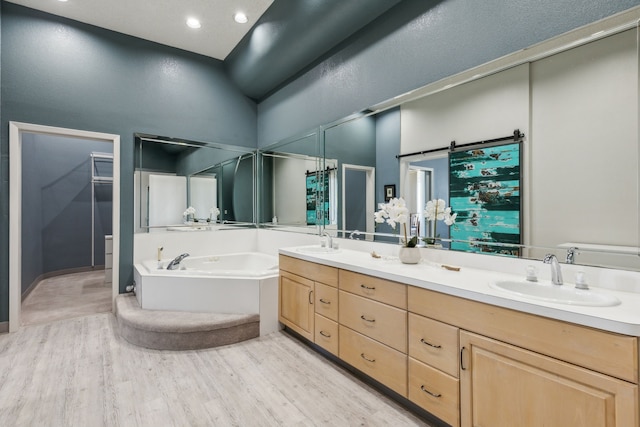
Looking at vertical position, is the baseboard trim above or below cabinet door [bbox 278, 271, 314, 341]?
below

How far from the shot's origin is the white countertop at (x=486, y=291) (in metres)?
1.04

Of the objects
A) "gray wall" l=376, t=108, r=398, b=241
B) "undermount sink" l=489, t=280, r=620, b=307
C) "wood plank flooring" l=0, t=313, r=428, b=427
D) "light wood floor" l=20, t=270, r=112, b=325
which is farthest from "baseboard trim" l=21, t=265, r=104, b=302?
"undermount sink" l=489, t=280, r=620, b=307

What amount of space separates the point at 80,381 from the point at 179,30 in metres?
3.61

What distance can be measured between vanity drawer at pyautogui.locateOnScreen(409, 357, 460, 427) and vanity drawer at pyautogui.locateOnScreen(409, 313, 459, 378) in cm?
→ 4

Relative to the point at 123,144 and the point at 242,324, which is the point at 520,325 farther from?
the point at 123,144

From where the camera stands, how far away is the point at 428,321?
158 cm

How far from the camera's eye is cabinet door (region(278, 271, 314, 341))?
2.48 metres

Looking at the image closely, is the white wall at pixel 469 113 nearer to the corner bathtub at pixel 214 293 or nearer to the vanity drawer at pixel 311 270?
the vanity drawer at pixel 311 270

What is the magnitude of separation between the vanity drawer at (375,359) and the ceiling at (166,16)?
3.25 metres

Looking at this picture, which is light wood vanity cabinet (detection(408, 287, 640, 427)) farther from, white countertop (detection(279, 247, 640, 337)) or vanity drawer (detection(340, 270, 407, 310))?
vanity drawer (detection(340, 270, 407, 310))

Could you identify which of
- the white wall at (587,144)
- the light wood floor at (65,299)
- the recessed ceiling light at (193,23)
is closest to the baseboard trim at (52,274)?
the light wood floor at (65,299)

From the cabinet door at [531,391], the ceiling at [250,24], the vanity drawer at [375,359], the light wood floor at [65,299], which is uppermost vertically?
the ceiling at [250,24]

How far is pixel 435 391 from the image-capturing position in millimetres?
1535

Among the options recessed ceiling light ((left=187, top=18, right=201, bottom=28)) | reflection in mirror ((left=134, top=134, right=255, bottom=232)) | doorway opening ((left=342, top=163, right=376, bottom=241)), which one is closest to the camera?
doorway opening ((left=342, top=163, right=376, bottom=241))
